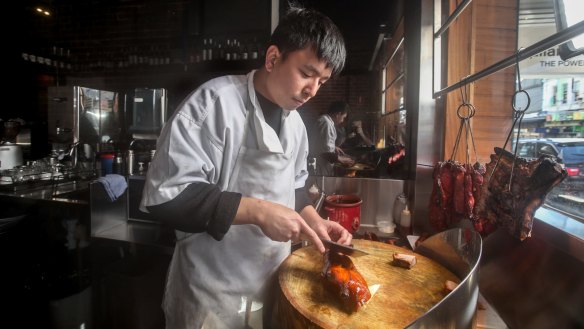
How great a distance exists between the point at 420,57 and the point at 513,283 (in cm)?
147

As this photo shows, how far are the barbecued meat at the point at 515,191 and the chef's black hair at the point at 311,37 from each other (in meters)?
0.79

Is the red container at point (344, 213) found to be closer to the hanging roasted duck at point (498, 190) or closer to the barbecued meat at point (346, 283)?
the hanging roasted duck at point (498, 190)

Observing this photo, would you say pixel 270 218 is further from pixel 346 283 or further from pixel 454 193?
pixel 454 193

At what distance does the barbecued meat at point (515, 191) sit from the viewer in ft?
3.53

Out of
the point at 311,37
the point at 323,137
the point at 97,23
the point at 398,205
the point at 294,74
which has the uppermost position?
the point at 97,23

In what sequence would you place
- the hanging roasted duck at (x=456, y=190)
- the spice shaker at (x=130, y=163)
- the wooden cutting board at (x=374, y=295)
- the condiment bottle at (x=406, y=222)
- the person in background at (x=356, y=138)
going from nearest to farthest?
the wooden cutting board at (x=374, y=295) < the hanging roasted duck at (x=456, y=190) < the condiment bottle at (x=406, y=222) < the spice shaker at (x=130, y=163) < the person in background at (x=356, y=138)

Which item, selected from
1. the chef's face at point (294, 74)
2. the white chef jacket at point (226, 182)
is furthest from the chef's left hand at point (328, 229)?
the chef's face at point (294, 74)

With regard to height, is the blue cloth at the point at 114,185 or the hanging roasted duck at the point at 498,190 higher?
the hanging roasted duck at the point at 498,190

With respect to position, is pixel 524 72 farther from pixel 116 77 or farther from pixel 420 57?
pixel 116 77

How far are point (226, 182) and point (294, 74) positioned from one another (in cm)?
48

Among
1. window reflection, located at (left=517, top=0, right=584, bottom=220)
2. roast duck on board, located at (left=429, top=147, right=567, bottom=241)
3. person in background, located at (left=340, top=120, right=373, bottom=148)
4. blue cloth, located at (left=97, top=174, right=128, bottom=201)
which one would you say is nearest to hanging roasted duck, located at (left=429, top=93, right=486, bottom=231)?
roast duck on board, located at (left=429, top=147, right=567, bottom=241)

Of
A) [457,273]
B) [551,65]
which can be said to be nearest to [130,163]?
[457,273]

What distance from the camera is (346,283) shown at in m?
1.02

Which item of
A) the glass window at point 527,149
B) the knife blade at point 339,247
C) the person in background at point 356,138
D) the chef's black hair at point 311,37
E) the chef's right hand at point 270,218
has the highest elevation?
the chef's black hair at point 311,37
